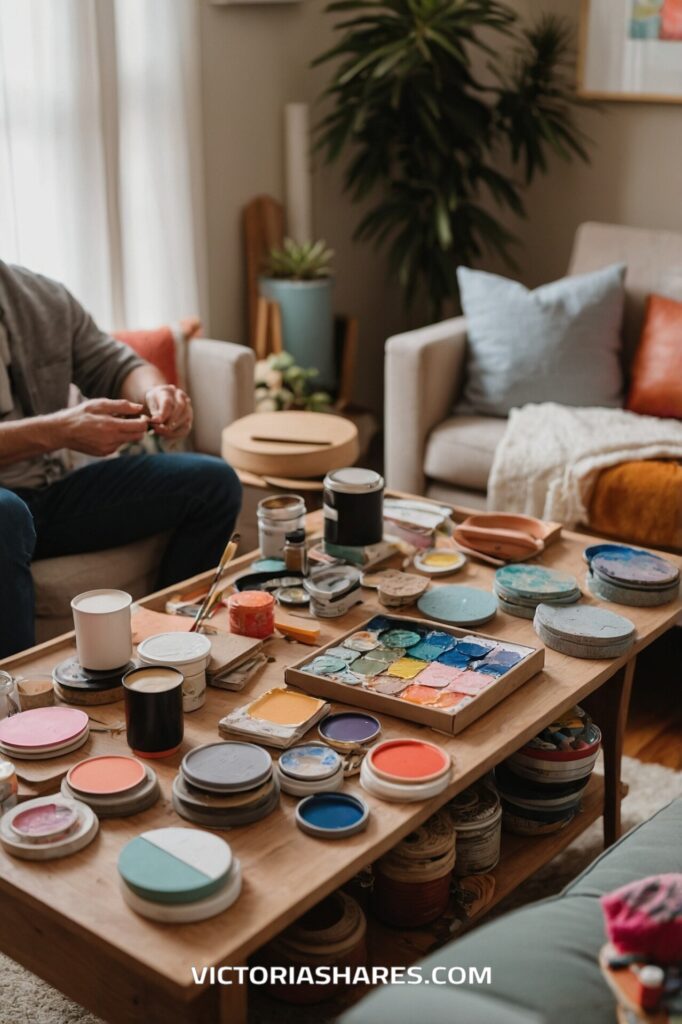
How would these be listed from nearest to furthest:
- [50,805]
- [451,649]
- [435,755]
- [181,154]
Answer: [50,805] → [435,755] → [451,649] → [181,154]

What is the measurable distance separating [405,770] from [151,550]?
1242mm

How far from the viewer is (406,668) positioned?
173 cm

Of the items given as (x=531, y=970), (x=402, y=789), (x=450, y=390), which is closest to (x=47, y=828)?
(x=402, y=789)

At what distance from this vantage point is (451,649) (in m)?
1.79

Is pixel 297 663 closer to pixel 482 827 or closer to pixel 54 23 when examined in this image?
pixel 482 827

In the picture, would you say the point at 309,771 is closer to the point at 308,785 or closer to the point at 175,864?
the point at 308,785

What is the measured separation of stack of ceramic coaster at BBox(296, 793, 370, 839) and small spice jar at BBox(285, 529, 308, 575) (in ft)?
2.18

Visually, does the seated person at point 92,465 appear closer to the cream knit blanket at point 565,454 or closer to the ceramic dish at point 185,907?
the cream knit blanket at point 565,454

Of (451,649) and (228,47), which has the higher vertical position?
(228,47)

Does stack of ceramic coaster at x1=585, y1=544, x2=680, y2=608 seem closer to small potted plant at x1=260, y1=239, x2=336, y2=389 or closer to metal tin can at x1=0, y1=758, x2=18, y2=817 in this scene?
metal tin can at x1=0, y1=758, x2=18, y2=817

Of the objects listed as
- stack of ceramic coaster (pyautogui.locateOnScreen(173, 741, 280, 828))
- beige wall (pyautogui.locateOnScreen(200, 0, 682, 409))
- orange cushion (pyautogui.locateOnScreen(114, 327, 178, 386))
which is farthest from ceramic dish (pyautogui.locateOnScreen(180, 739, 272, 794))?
beige wall (pyautogui.locateOnScreen(200, 0, 682, 409))

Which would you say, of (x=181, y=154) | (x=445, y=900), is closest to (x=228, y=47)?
(x=181, y=154)

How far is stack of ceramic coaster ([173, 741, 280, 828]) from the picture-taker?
1400mm

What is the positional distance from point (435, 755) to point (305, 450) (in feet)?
4.08
